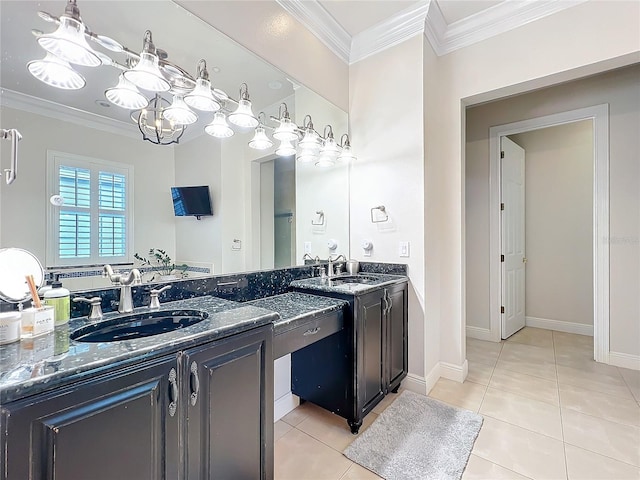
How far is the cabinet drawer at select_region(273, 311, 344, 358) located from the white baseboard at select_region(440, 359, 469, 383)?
137 cm

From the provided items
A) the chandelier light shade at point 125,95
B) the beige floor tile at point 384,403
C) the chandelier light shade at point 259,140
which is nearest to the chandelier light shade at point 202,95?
the chandelier light shade at point 125,95

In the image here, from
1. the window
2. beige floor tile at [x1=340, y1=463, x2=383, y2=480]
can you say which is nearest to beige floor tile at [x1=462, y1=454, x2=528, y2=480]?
beige floor tile at [x1=340, y1=463, x2=383, y2=480]

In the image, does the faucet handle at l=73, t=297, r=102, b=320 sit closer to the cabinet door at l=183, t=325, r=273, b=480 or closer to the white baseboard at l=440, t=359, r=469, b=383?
the cabinet door at l=183, t=325, r=273, b=480

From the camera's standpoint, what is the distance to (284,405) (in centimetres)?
211

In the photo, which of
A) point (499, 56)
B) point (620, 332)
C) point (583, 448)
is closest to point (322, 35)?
point (499, 56)

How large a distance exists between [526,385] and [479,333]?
1143 mm

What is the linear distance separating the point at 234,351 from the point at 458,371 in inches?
86.9

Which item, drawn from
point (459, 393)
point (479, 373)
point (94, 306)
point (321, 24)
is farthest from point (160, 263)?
point (479, 373)

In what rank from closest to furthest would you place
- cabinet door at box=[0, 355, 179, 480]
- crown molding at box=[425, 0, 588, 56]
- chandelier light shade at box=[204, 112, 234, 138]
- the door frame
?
cabinet door at box=[0, 355, 179, 480] < chandelier light shade at box=[204, 112, 234, 138] < crown molding at box=[425, 0, 588, 56] < the door frame

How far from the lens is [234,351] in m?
1.15

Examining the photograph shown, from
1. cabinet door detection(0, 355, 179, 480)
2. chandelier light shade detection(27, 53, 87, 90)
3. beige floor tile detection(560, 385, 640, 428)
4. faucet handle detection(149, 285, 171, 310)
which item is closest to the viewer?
cabinet door detection(0, 355, 179, 480)

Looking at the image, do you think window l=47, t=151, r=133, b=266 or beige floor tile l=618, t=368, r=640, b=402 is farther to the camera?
beige floor tile l=618, t=368, r=640, b=402

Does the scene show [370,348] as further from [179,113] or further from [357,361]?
[179,113]

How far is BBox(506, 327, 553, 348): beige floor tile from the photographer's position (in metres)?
3.39
